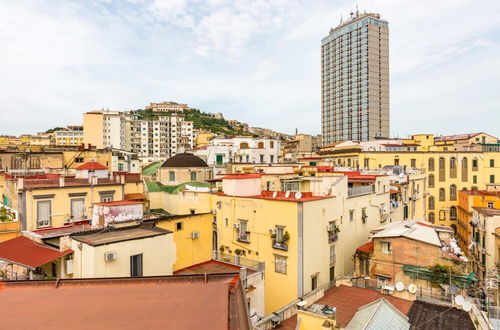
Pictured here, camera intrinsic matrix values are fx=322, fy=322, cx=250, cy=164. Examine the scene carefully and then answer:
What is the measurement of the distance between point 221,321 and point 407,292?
13747mm

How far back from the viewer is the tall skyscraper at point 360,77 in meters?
98.0

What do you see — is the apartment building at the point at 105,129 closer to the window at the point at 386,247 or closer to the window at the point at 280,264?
the window at the point at 280,264

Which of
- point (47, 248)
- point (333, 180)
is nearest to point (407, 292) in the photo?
point (333, 180)

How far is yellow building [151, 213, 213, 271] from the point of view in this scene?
16.8 meters

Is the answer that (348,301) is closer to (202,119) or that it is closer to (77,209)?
(77,209)

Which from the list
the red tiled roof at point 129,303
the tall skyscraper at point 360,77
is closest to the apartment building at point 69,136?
the tall skyscraper at point 360,77

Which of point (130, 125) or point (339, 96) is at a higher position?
point (339, 96)

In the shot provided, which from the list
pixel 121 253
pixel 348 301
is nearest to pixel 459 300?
pixel 348 301

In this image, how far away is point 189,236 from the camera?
17.6m

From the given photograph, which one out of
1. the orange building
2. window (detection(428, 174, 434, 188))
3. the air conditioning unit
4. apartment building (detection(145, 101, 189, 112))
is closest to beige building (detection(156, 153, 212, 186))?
the air conditioning unit

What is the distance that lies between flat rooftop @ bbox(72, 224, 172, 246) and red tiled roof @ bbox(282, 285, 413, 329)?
6.91 meters

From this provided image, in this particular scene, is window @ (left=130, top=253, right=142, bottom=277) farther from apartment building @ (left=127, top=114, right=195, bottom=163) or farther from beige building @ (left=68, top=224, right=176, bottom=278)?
apartment building @ (left=127, top=114, right=195, bottom=163)

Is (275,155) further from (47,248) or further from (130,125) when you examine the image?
(130,125)

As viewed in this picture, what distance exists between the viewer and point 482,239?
1211 inches
